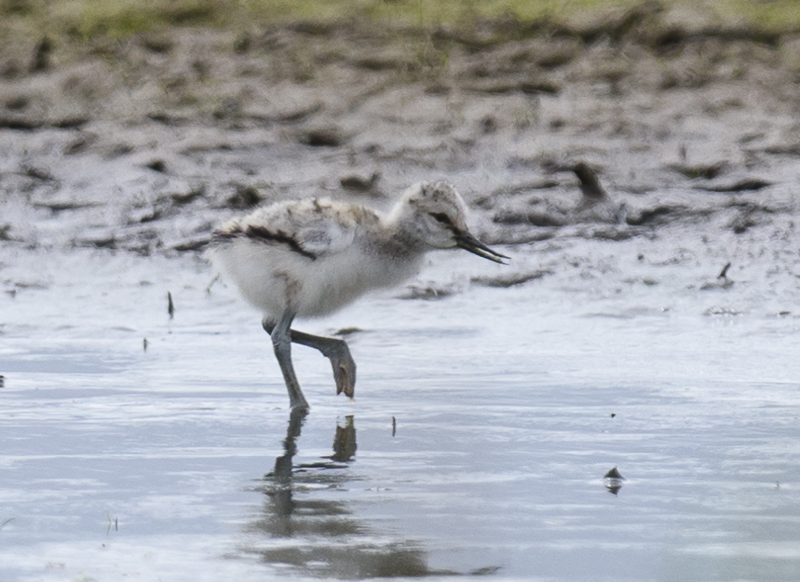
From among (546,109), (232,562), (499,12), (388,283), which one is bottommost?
(232,562)

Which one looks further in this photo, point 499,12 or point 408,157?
point 499,12

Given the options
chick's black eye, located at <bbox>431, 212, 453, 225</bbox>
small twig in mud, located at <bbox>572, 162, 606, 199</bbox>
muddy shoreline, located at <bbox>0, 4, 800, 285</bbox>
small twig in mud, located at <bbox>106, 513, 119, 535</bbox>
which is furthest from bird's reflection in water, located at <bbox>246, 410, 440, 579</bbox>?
small twig in mud, located at <bbox>572, 162, 606, 199</bbox>

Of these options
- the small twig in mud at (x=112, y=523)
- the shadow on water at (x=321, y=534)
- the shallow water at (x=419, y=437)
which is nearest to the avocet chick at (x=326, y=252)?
the shallow water at (x=419, y=437)

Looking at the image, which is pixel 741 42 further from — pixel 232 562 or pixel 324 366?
pixel 232 562

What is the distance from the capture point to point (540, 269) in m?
7.99

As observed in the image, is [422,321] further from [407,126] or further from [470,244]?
[407,126]

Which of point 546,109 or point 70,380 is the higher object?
point 546,109

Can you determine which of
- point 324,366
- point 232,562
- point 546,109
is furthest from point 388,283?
point 546,109

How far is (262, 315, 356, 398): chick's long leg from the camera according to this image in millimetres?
5605

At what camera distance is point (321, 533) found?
373 centimetres

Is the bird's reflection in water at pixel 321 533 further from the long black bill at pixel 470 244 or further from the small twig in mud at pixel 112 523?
the long black bill at pixel 470 244

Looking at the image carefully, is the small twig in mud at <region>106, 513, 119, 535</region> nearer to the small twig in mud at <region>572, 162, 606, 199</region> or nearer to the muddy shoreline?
the muddy shoreline

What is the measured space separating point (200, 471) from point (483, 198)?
5202mm

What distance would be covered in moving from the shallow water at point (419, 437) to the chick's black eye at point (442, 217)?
0.59 meters
